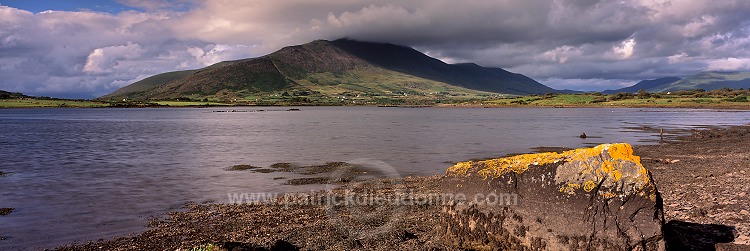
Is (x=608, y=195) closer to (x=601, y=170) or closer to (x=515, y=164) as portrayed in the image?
(x=601, y=170)

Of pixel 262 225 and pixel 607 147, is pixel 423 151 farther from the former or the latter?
pixel 607 147

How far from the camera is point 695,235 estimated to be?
1291 centimetres

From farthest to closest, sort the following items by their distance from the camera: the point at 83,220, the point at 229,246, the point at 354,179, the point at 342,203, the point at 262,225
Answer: the point at 354,179 → the point at 342,203 → the point at 83,220 → the point at 262,225 → the point at 229,246

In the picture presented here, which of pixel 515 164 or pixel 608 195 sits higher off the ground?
pixel 515 164

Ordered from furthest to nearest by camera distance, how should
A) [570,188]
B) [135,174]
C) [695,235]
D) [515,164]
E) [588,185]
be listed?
[135,174] → [695,235] → [515,164] → [570,188] → [588,185]

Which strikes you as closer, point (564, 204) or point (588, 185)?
point (588, 185)

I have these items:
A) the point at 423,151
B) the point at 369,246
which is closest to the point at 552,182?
the point at 369,246

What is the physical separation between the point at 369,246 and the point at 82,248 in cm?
969

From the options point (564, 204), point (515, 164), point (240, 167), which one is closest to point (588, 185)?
point (564, 204)

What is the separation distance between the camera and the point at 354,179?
28391 mm

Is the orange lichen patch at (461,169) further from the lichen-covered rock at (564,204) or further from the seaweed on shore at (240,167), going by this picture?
the seaweed on shore at (240,167)

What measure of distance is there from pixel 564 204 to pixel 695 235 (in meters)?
4.78

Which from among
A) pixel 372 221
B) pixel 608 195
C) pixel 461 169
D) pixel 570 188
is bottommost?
pixel 372 221

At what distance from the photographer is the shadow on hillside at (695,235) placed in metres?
11.8
